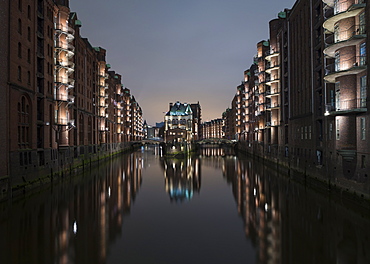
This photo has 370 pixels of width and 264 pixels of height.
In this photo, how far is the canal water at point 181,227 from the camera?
1520cm

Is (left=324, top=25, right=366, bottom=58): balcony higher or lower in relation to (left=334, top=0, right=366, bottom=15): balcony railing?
lower

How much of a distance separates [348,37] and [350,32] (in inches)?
16.2

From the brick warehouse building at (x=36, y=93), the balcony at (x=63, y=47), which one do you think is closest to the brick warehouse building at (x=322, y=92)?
the brick warehouse building at (x=36, y=93)

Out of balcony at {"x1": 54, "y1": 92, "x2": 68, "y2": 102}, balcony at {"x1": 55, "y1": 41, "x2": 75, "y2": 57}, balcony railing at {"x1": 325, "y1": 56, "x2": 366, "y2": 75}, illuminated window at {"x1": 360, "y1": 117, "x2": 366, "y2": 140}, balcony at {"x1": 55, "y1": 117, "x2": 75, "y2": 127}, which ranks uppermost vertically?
balcony at {"x1": 55, "y1": 41, "x2": 75, "y2": 57}

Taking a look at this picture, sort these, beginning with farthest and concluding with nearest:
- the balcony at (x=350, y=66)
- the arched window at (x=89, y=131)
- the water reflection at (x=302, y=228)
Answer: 1. the arched window at (x=89, y=131)
2. the balcony at (x=350, y=66)
3. the water reflection at (x=302, y=228)

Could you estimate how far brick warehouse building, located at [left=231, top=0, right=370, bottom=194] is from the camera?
24.3 metres

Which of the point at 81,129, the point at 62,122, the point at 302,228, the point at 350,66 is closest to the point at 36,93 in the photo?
the point at 62,122

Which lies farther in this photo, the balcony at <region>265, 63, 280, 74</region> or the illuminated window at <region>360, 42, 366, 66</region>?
the balcony at <region>265, 63, 280, 74</region>

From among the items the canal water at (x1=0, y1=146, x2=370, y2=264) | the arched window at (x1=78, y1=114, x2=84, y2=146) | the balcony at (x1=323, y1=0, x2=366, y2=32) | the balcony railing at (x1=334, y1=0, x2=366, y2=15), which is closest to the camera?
the canal water at (x1=0, y1=146, x2=370, y2=264)

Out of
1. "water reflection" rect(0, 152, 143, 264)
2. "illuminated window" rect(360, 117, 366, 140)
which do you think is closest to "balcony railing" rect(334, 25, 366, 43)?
"illuminated window" rect(360, 117, 366, 140)

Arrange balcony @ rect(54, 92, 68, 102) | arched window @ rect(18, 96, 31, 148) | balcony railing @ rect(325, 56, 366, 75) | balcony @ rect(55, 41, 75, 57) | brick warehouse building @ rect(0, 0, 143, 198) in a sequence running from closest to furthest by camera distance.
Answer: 1. balcony railing @ rect(325, 56, 366, 75)
2. brick warehouse building @ rect(0, 0, 143, 198)
3. arched window @ rect(18, 96, 31, 148)
4. balcony @ rect(55, 41, 75, 57)
5. balcony @ rect(54, 92, 68, 102)

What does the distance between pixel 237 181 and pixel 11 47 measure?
98.0 feet

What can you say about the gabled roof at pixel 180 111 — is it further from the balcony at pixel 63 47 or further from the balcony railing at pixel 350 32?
the balcony railing at pixel 350 32

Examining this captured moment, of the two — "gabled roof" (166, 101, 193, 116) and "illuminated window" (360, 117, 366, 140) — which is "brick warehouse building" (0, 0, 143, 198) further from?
"gabled roof" (166, 101, 193, 116)
